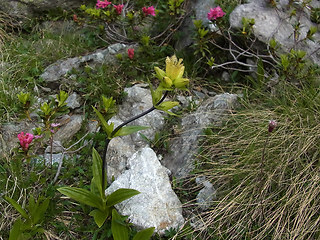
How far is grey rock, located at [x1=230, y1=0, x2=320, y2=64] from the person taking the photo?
3.45 meters

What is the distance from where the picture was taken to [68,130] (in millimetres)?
3023

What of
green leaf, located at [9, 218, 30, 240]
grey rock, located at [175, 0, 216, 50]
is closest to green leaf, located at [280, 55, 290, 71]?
grey rock, located at [175, 0, 216, 50]

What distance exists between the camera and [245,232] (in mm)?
2113

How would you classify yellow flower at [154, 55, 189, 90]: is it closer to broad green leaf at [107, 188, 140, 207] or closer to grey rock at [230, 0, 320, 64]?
broad green leaf at [107, 188, 140, 207]

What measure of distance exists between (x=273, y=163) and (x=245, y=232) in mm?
521

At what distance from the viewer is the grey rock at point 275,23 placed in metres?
3.45

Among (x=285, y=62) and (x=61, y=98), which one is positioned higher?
(x=285, y=62)

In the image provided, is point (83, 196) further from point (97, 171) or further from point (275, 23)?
point (275, 23)

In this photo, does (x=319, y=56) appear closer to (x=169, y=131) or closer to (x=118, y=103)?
(x=169, y=131)

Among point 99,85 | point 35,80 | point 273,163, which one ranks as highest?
point 273,163

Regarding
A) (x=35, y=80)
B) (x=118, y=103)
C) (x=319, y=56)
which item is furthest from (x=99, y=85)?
(x=319, y=56)

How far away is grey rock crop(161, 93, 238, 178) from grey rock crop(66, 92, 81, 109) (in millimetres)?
1090

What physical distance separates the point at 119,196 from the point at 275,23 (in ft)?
8.72

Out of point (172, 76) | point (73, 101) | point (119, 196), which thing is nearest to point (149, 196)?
point (119, 196)
